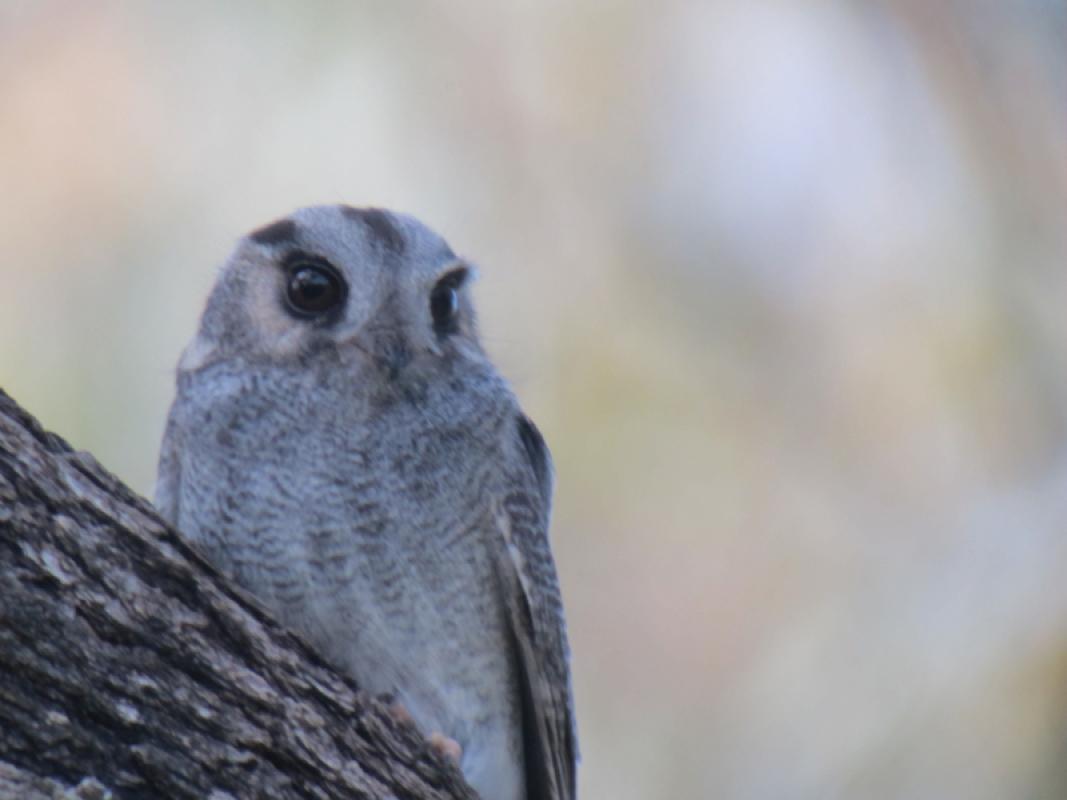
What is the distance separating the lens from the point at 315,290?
367cm

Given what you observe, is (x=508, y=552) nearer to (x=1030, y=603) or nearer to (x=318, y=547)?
(x=318, y=547)

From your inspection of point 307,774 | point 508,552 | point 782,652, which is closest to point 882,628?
point 782,652

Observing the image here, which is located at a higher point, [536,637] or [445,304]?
[445,304]

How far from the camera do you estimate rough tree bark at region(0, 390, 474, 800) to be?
234 cm

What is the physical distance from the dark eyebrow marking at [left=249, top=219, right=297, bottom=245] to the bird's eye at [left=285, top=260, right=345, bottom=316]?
0.42 feet

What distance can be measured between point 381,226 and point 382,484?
0.72 metres

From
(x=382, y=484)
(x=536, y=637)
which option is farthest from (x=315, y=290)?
(x=536, y=637)

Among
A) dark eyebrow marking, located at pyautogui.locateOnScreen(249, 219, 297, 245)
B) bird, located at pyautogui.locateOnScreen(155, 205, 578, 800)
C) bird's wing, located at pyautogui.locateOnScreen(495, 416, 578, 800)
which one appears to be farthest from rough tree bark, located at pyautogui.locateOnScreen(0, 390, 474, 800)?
dark eyebrow marking, located at pyautogui.locateOnScreen(249, 219, 297, 245)

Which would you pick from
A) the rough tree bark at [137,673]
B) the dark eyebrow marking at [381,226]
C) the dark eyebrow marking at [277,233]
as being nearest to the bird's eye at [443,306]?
the dark eyebrow marking at [381,226]

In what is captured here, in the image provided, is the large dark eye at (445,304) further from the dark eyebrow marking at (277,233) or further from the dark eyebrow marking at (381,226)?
the dark eyebrow marking at (277,233)

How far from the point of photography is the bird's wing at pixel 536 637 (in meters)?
3.64

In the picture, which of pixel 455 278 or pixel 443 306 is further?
pixel 455 278

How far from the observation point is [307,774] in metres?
2.60

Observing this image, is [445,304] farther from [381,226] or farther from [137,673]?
[137,673]
